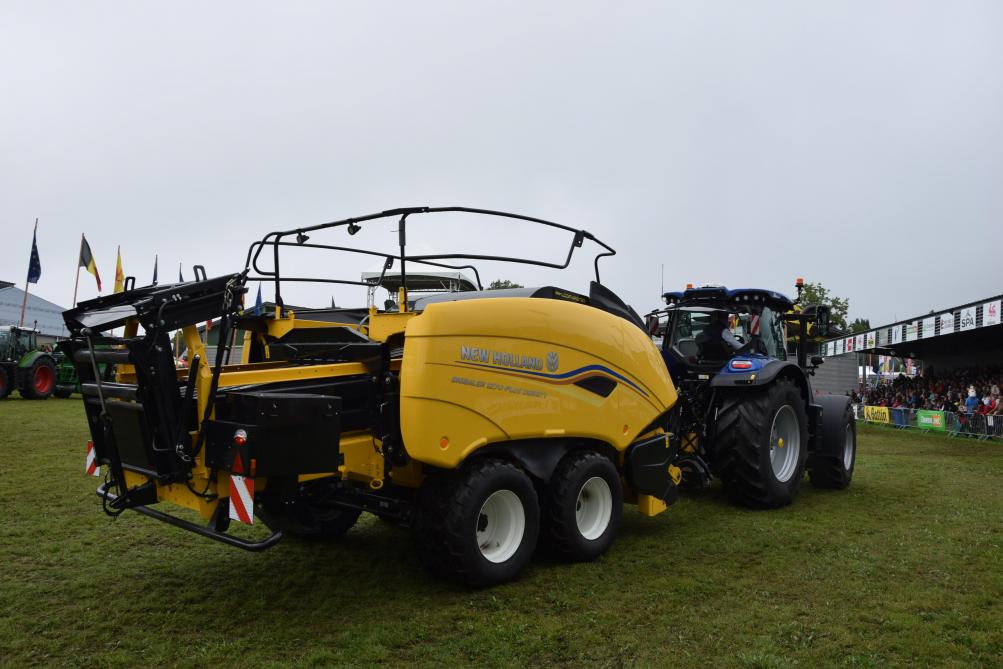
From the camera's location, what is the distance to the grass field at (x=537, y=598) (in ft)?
12.0

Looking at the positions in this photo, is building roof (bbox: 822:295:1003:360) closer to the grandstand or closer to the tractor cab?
the grandstand

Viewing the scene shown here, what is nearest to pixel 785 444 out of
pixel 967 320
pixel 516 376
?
pixel 516 376

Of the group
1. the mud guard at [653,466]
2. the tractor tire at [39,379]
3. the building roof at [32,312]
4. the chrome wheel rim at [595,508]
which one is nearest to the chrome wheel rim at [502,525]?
the chrome wheel rim at [595,508]

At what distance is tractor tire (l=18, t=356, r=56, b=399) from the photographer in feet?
62.2

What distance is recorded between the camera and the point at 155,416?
4020mm

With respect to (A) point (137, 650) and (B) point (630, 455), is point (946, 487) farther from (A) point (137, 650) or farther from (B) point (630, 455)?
(A) point (137, 650)

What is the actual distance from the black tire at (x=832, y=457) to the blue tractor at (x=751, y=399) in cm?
1

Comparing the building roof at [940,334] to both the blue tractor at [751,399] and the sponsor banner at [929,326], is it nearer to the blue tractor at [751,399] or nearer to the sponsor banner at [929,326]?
the sponsor banner at [929,326]

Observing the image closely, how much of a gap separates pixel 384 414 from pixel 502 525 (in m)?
1.09

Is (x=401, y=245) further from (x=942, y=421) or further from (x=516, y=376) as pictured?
(x=942, y=421)

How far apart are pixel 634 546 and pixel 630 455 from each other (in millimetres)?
731

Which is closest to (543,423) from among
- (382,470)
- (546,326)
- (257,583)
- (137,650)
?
(546,326)

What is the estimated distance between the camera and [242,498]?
3934mm

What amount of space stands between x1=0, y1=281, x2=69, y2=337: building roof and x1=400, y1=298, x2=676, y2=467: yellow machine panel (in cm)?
4174
